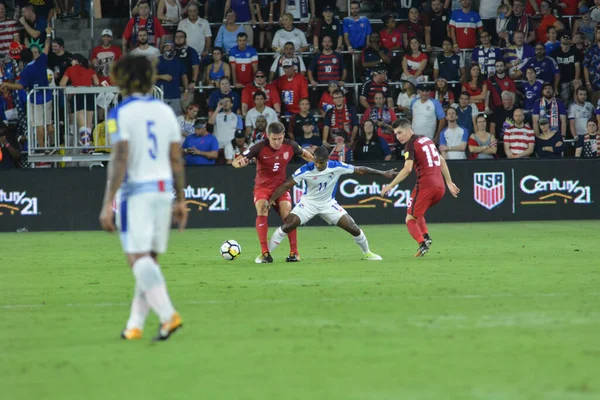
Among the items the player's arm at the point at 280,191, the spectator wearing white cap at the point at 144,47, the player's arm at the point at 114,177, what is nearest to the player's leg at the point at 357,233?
the player's arm at the point at 280,191

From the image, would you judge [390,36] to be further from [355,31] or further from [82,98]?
[82,98]

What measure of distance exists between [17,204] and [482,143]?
1127 cm

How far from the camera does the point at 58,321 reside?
840 centimetres

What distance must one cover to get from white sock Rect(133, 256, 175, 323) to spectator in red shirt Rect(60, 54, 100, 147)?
1454cm

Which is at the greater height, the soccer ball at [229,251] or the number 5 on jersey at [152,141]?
the number 5 on jersey at [152,141]

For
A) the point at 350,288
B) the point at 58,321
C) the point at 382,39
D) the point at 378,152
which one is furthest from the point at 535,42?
the point at 58,321

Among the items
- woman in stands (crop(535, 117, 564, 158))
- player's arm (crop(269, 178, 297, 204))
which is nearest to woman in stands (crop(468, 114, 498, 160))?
woman in stands (crop(535, 117, 564, 158))

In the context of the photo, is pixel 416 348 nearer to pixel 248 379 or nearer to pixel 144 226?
pixel 248 379

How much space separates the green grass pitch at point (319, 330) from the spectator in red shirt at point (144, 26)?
10891mm

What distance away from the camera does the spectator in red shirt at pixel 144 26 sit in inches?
956

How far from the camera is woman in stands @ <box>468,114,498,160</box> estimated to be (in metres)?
23.3

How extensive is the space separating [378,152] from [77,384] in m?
17.8

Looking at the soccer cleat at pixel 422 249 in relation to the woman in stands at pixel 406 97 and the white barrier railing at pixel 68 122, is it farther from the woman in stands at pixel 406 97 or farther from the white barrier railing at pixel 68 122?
the woman in stands at pixel 406 97

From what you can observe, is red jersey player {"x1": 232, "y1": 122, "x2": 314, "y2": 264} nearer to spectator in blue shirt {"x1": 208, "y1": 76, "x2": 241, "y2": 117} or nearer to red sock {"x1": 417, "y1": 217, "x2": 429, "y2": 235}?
red sock {"x1": 417, "y1": 217, "x2": 429, "y2": 235}
